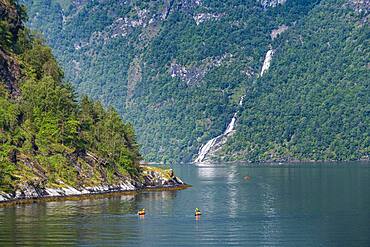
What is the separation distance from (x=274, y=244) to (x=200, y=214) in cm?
3940

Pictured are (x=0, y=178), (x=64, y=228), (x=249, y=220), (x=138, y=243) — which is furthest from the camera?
(x=0, y=178)

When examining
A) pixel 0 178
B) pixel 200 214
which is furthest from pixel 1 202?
pixel 200 214

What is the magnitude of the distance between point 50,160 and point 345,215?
2611 inches

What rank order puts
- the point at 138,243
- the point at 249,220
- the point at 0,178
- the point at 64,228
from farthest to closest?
the point at 0,178 → the point at 249,220 → the point at 64,228 → the point at 138,243

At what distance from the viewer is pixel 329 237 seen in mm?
138000

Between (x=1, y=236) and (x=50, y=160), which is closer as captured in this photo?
(x=1, y=236)

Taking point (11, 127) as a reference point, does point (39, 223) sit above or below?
below

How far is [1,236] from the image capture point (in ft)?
433

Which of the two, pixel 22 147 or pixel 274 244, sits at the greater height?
pixel 22 147

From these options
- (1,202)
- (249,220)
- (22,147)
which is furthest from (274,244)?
(22,147)

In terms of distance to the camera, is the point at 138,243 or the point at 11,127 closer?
the point at 138,243

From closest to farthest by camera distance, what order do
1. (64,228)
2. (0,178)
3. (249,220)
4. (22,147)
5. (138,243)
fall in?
1. (138,243)
2. (64,228)
3. (249,220)
4. (0,178)
5. (22,147)

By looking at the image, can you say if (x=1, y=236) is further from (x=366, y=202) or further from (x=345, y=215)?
(x=366, y=202)

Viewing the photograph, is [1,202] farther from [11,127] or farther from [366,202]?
[366,202]
